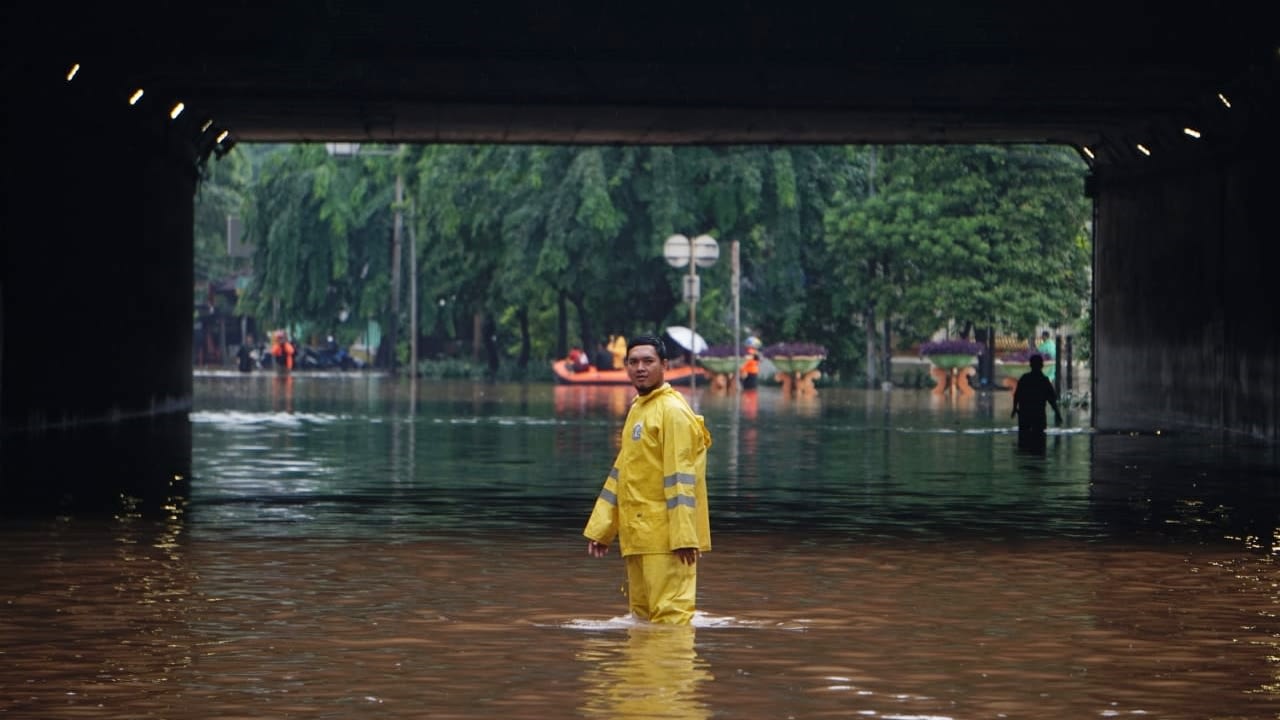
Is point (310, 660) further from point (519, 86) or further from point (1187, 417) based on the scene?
point (1187, 417)

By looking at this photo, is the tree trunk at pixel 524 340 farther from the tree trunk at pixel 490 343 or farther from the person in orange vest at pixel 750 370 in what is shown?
the person in orange vest at pixel 750 370

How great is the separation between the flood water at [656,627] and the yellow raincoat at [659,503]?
237mm

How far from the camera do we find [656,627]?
41.8 ft

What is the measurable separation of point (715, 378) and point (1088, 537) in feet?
174

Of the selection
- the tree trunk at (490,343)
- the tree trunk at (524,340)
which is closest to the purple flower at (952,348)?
the tree trunk at (524,340)

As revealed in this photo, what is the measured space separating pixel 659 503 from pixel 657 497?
37 mm

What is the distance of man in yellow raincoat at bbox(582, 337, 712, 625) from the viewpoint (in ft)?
40.6

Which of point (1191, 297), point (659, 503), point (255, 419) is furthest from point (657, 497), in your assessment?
point (255, 419)

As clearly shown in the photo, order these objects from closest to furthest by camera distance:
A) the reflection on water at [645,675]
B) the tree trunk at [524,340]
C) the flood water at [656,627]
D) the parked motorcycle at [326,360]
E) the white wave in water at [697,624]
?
the reflection on water at [645,675]
the flood water at [656,627]
the white wave in water at [697,624]
the tree trunk at [524,340]
the parked motorcycle at [326,360]

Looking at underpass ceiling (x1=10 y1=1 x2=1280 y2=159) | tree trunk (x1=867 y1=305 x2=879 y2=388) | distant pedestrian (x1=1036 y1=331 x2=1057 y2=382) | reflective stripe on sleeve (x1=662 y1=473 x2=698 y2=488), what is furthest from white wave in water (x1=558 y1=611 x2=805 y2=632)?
tree trunk (x1=867 y1=305 x2=879 y2=388)

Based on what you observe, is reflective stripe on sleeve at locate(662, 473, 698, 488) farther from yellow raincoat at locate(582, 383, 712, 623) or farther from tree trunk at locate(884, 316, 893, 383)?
tree trunk at locate(884, 316, 893, 383)

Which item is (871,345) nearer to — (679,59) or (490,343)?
(490,343)

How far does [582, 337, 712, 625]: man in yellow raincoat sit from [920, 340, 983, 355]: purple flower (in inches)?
2242

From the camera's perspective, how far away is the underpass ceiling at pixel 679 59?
3141 centimetres
